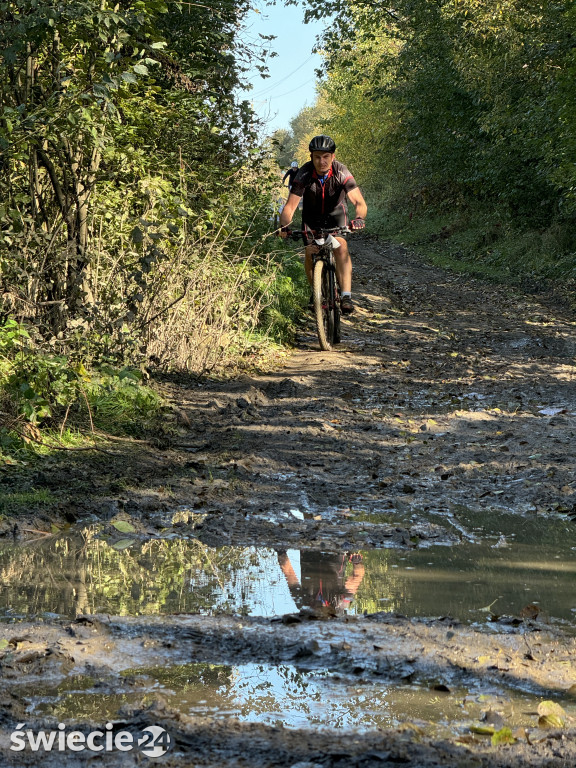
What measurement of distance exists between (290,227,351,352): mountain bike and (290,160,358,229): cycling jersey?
0.48 ft

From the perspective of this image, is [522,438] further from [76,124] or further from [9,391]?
[76,124]

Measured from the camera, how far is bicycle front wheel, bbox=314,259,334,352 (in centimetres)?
1077

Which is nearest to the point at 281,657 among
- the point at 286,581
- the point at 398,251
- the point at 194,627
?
the point at 194,627

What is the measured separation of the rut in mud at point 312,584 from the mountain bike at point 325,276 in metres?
2.35

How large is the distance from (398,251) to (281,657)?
96.3 ft

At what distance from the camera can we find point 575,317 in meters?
15.5

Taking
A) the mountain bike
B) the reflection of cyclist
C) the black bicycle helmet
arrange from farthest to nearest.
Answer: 1. the mountain bike
2. the black bicycle helmet
3. the reflection of cyclist

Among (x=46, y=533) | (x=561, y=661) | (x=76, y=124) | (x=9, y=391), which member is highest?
(x=76, y=124)

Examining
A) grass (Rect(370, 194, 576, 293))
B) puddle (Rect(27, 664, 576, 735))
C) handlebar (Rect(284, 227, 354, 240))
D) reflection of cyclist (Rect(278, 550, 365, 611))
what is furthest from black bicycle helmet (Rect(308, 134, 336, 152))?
grass (Rect(370, 194, 576, 293))

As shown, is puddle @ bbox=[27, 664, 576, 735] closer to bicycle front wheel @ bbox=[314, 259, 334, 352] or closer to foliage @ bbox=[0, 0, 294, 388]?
foliage @ bbox=[0, 0, 294, 388]

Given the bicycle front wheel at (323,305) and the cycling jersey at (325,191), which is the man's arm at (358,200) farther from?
the bicycle front wheel at (323,305)

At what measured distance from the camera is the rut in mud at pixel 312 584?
9.09 feet

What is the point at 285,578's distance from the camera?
430 centimetres

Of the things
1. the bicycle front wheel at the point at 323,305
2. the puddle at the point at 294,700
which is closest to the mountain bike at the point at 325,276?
the bicycle front wheel at the point at 323,305
